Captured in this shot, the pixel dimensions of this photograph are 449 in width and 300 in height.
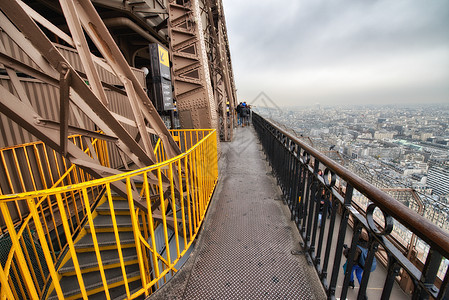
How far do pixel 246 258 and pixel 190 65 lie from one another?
5.34 m

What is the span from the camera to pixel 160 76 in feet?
18.1

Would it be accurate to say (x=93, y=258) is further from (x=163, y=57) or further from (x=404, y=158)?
(x=404, y=158)

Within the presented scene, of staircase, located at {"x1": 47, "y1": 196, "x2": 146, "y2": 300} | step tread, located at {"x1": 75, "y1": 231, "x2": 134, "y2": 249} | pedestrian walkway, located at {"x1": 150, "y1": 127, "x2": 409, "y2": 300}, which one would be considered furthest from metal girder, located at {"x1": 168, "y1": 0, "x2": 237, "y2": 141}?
step tread, located at {"x1": 75, "y1": 231, "x2": 134, "y2": 249}

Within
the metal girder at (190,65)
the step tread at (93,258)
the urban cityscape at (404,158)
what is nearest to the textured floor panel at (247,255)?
the urban cityscape at (404,158)

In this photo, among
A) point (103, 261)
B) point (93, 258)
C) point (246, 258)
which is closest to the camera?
point (246, 258)

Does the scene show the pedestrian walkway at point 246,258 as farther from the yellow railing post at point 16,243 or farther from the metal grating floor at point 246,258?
the yellow railing post at point 16,243

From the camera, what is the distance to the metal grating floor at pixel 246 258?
2.04m

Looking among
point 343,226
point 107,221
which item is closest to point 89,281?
point 107,221

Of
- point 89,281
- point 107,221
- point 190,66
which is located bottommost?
point 89,281

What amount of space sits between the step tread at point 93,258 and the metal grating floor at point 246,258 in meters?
2.57

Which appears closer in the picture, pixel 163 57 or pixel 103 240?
pixel 103 240

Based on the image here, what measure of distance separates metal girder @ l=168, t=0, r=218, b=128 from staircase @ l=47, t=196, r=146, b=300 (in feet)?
10.8

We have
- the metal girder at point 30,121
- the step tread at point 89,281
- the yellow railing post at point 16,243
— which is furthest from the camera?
the step tread at point 89,281

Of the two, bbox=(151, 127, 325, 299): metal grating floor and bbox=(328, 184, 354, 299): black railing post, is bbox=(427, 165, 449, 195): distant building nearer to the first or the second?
bbox=(151, 127, 325, 299): metal grating floor
